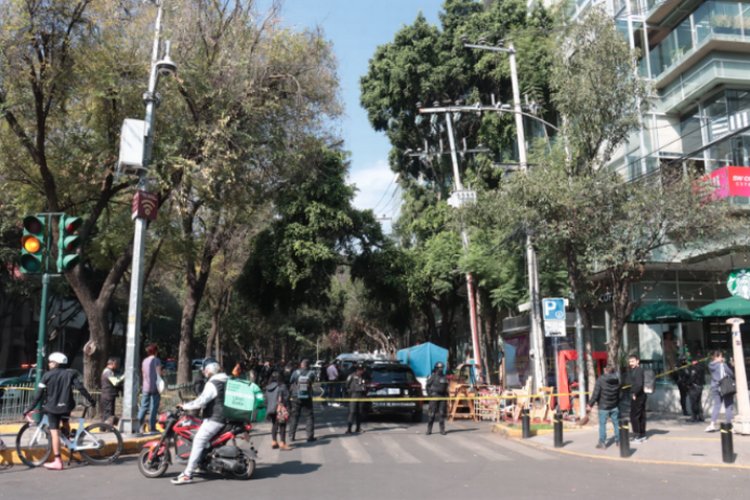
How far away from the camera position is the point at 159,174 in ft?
50.0

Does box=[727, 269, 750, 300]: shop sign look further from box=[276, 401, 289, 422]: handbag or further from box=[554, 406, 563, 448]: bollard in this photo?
box=[276, 401, 289, 422]: handbag

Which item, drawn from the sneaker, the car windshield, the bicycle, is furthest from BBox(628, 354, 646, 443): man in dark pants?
the bicycle

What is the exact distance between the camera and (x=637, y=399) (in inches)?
506

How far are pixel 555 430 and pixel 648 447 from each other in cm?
168

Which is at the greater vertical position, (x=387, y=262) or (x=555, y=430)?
(x=387, y=262)

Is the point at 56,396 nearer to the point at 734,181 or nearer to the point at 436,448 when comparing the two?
the point at 436,448

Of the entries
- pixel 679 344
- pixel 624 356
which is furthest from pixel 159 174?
pixel 679 344

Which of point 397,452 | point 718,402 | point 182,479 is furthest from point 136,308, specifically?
point 718,402

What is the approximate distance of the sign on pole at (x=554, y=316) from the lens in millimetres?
14781

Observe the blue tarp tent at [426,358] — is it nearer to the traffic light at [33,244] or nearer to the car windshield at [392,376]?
the car windshield at [392,376]

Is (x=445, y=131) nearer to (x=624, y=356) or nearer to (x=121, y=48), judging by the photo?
(x=624, y=356)

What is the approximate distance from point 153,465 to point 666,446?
912 cm

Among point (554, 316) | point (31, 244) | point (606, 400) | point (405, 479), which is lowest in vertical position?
point (405, 479)

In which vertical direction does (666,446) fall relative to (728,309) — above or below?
below
